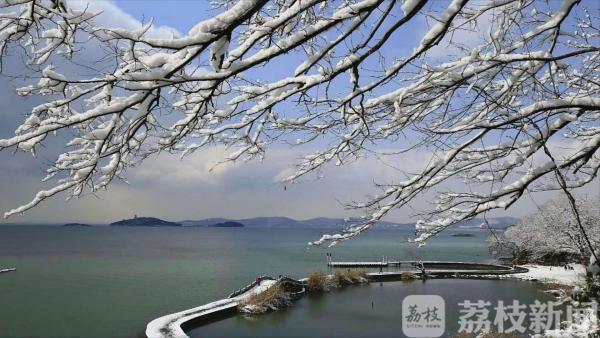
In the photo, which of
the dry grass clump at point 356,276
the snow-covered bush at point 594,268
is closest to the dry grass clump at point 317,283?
the dry grass clump at point 356,276

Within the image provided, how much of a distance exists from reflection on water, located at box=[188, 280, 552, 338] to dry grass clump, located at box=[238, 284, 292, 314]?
0.45 metres

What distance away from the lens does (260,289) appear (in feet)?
80.5

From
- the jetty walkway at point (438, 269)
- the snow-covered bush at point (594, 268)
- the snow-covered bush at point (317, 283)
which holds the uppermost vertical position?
the snow-covered bush at point (594, 268)

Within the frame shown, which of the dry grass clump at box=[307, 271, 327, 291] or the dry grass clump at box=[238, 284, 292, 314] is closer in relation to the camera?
the dry grass clump at box=[238, 284, 292, 314]

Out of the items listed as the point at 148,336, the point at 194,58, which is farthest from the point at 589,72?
the point at 148,336

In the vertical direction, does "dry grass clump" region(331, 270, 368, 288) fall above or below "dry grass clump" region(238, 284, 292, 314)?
above

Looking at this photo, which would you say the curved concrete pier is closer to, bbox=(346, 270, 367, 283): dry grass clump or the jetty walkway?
the jetty walkway

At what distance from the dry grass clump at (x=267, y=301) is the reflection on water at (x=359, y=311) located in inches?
17.8

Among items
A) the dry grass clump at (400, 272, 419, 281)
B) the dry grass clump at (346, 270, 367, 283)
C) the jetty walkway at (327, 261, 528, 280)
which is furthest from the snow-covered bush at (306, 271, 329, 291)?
the dry grass clump at (400, 272, 419, 281)

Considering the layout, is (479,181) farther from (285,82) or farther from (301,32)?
(301,32)

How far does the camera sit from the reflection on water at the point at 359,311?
17516mm

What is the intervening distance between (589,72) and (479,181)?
4.40 feet

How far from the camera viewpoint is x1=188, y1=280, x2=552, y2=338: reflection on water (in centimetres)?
1752

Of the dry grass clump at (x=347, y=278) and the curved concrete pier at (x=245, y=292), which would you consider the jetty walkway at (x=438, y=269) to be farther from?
the dry grass clump at (x=347, y=278)
